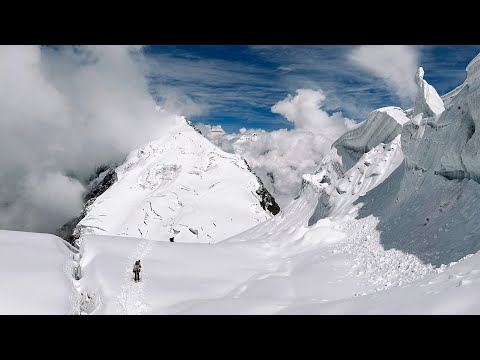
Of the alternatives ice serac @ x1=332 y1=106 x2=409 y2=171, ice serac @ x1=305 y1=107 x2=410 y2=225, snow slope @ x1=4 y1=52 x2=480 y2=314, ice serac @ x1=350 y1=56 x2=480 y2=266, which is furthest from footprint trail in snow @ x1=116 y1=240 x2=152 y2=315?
ice serac @ x1=332 y1=106 x2=409 y2=171

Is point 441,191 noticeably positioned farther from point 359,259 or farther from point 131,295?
point 131,295

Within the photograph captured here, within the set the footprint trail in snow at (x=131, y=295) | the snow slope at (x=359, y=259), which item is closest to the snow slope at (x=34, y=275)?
the snow slope at (x=359, y=259)

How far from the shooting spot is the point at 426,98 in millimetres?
36094

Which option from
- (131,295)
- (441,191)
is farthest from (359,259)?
(131,295)

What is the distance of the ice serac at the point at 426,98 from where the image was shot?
115ft

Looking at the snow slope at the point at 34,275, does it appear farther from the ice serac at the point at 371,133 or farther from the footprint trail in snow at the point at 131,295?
the ice serac at the point at 371,133

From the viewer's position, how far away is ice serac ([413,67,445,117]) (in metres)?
35.1

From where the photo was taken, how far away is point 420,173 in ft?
92.1

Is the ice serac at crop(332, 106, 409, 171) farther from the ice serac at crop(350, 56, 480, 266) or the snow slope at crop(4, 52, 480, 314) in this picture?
the ice serac at crop(350, 56, 480, 266)

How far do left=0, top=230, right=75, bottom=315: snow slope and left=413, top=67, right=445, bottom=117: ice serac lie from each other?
32463 millimetres

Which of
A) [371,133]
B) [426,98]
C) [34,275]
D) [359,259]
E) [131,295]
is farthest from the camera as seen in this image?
[371,133]

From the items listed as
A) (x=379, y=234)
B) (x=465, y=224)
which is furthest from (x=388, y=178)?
(x=465, y=224)

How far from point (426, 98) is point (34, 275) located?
35263 mm
